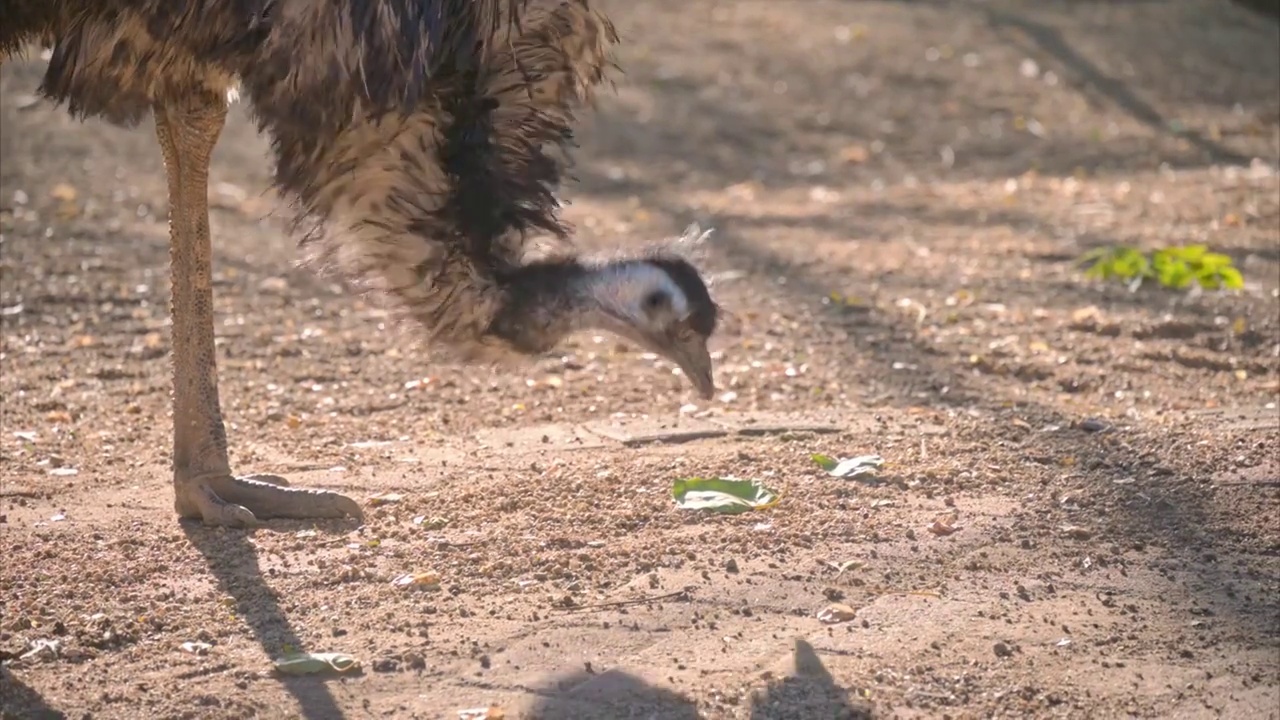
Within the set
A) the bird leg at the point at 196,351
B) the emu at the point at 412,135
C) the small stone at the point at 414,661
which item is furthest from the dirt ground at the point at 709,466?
the emu at the point at 412,135

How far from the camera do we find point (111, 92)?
15.9 ft

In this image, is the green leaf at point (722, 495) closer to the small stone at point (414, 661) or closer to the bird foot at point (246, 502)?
the bird foot at point (246, 502)

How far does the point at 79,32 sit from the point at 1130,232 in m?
5.78

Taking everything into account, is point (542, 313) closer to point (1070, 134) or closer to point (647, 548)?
point (647, 548)

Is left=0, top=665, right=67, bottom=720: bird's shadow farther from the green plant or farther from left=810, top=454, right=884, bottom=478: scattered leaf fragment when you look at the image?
the green plant

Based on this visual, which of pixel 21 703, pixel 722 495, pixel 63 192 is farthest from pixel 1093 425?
pixel 63 192

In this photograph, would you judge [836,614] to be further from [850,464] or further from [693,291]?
[850,464]

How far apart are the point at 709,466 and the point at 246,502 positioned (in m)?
1.38

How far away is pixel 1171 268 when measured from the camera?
7.79 meters

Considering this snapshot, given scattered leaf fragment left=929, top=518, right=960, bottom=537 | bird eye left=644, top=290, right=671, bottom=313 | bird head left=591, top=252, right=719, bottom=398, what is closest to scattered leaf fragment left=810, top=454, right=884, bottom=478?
scattered leaf fragment left=929, top=518, right=960, bottom=537

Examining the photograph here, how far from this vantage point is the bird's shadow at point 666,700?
3.83 meters

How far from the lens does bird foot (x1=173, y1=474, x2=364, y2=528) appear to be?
4977mm

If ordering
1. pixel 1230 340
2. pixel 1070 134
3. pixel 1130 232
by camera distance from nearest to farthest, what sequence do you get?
pixel 1230 340 → pixel 1130 232 → pixel 1070 134

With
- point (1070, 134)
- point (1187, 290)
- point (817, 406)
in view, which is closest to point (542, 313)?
point (817, 406)
